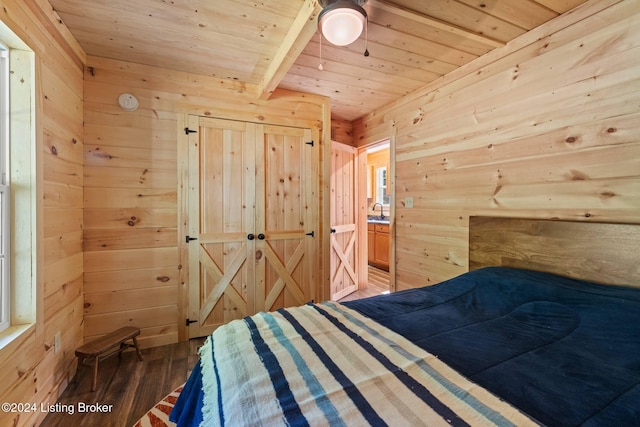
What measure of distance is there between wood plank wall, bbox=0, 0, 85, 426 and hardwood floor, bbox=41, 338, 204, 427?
98 mm

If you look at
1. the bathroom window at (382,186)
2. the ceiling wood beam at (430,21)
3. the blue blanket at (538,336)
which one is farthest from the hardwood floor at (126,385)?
the bathroom window at (382,186)

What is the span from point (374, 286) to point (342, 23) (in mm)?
3526

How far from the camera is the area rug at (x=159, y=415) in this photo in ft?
4.98

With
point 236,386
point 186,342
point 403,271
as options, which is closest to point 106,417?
point 186,342

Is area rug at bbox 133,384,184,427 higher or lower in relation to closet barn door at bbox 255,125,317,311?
lower

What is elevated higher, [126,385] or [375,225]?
[375,225]

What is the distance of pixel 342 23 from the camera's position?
4.61 ft

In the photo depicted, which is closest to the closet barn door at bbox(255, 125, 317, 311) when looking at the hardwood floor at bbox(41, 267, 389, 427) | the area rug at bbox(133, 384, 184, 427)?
the hardwood floor at bbox(41, 267, 389, 427)

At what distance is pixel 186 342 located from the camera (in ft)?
8.11

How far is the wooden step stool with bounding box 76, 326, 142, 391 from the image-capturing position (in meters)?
1.86

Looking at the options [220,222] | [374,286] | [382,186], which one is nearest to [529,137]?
[220,222]

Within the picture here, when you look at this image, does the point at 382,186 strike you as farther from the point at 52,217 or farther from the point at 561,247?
the point at 52,217

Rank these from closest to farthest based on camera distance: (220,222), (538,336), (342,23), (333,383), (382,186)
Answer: (333,383) → (538,336) → (342,23) → (220,222) → (382,186)

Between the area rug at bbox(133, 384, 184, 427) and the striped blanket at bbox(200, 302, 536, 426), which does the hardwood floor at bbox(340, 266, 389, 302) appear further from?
the striped blanket at bbox(200, 302, 536, 426)
